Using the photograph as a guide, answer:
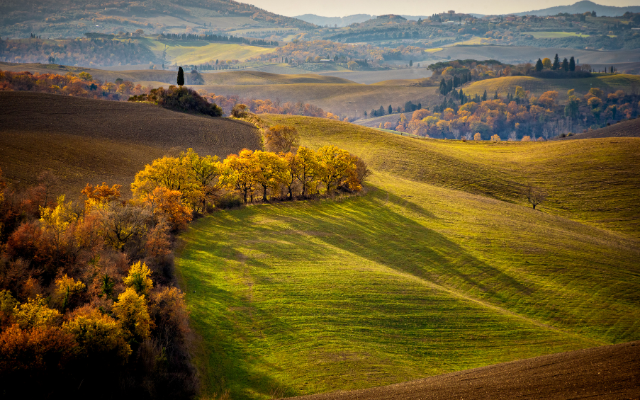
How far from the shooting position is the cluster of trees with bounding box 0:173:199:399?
27.4 m

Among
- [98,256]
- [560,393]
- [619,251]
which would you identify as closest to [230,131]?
[98,256]

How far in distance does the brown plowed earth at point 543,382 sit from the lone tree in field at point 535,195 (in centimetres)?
6331

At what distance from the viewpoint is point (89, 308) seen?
1241 inches

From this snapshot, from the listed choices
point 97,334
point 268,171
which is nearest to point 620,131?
point 268,171

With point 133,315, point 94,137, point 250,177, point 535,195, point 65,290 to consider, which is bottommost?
point 535,195

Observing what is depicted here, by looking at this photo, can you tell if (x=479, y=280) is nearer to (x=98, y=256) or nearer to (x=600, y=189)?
(x=98, y=256)

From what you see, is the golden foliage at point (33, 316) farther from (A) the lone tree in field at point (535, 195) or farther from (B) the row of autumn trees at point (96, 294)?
(A) the lone tree in field at point (535, 195)

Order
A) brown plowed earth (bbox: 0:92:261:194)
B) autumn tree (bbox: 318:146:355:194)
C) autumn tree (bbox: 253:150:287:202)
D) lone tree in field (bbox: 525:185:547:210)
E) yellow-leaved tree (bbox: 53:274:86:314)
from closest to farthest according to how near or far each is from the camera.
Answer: yellow-leaved tree (bbox: 53:274:86:314) < brown plowed earth (bbox: 0:92:261:194) < autumn tree (bbox: 253:150:287:202) < autumn tree (bbox: 318:146:355:194) < lone tree in field (bbox: 525:185:547:210)

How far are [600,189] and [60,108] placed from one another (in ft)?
390

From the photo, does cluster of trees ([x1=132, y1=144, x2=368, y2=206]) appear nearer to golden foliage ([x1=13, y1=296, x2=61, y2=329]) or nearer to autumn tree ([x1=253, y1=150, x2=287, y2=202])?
autumn tree ([x1=253, y1=150, x2=287, y2=202])

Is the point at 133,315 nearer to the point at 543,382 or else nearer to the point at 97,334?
Result: the point at 97,334

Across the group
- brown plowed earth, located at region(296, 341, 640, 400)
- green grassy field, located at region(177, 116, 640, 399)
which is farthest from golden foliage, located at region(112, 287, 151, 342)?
brown plowed earth, located at region(296, 341, 640, 400)

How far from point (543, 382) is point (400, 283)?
69.3ft

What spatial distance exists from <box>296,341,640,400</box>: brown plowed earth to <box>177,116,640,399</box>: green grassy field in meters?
4.18
